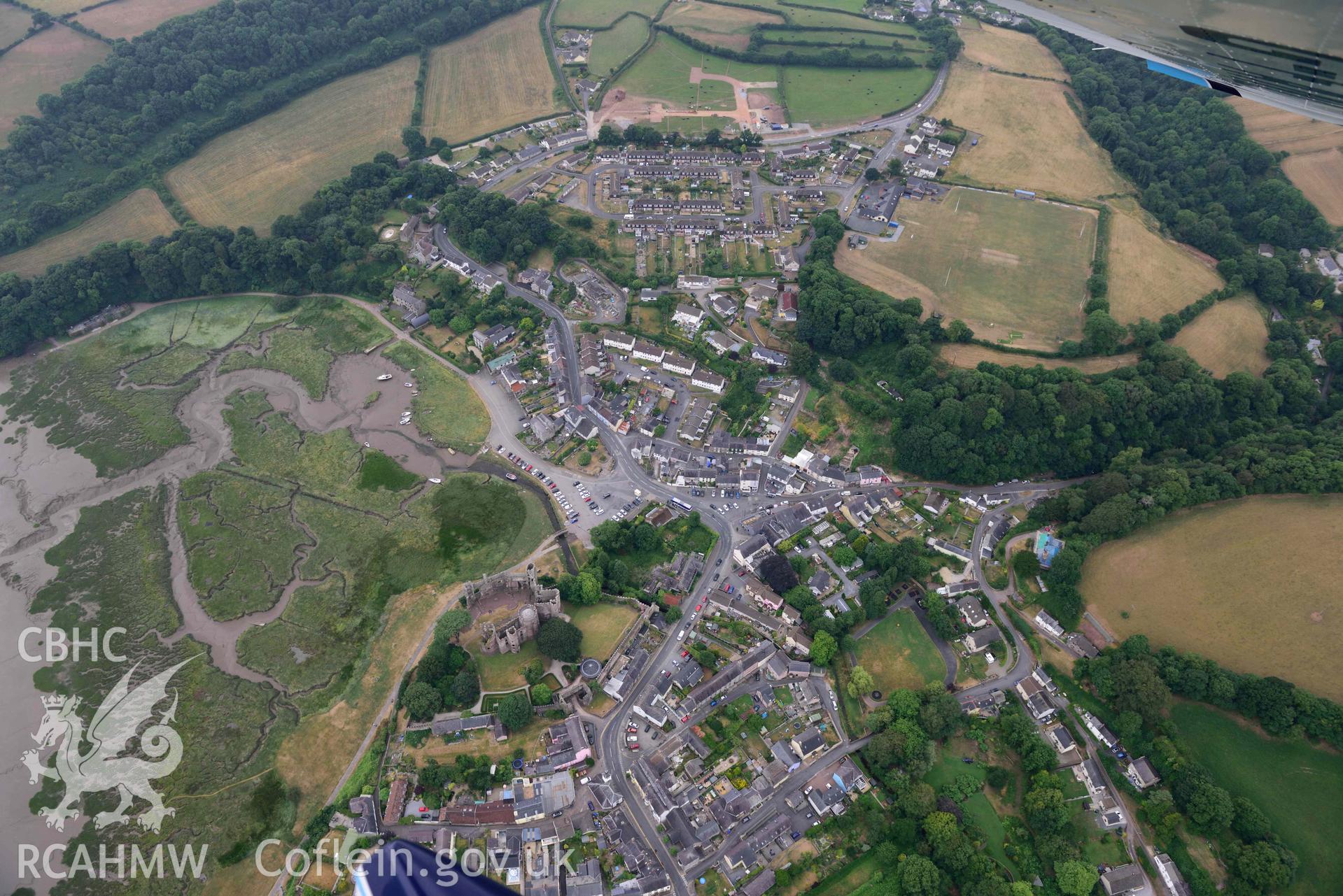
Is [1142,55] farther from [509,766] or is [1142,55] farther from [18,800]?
[18,800]

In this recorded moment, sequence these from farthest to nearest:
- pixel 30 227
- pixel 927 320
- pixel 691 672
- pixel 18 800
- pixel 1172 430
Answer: pixel 30 227 < pixel 927 320 < pixel 1172 430 < pixel 691 672 < pixel 18 800

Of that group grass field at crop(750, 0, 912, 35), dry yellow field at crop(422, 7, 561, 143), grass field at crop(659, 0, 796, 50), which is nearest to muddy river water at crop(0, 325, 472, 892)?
dry yellow field at crop(422, 7, 561, 143)

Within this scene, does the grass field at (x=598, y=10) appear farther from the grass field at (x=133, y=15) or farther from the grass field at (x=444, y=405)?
the grass field at (x=444, y=405)

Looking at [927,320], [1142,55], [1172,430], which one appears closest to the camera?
[1142,55]

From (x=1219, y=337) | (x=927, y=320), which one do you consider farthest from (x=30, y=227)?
(x=1219, y=337)

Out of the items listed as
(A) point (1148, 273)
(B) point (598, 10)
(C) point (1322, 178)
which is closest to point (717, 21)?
(B) point (598, 10)

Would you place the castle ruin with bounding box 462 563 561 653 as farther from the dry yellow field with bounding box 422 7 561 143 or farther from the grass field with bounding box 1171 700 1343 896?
the dry yellow field with bounding box 422 7 561 143

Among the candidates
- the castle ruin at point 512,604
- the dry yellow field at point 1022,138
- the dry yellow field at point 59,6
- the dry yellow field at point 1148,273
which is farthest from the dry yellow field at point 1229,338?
the dry yellow field at point 59,6

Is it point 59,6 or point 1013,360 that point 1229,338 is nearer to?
point 1013,360
